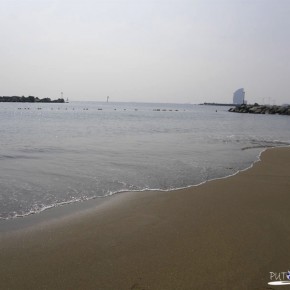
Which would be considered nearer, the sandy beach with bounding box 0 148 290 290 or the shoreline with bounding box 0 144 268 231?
the sandy beach with bounding box 0 148 290 290

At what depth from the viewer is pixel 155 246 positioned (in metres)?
5.38

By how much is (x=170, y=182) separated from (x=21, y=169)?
5.32 m

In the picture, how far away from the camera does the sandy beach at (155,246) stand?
14.3 feet

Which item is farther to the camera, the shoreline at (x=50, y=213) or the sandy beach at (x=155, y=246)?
the shoreline at (x=50, y=213)

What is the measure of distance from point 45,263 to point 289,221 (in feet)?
15.6

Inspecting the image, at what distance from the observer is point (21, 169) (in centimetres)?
1160

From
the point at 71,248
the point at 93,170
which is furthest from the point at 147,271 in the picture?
the point at 93,170

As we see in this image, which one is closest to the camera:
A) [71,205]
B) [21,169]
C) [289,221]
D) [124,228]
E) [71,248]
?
[71,248]

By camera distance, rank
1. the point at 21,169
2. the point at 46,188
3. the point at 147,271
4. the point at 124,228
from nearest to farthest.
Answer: the point at 147,271, the point at 124,228, the point at 46,188, the point at 21,169

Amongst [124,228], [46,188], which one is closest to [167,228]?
[124,228]

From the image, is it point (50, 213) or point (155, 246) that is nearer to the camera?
point (155, 246)

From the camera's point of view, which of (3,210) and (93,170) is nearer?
(3,210)

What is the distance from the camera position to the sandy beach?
437cm

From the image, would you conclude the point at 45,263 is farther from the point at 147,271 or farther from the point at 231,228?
the point at 231,228
